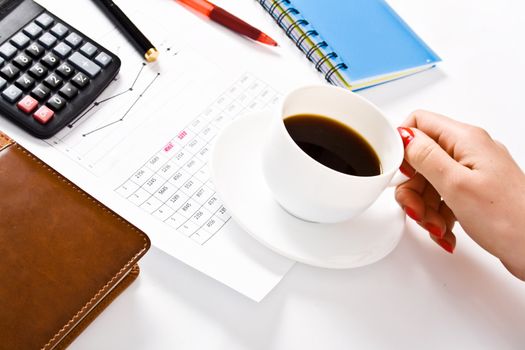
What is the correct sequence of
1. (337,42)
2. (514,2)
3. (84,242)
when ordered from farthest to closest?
(514,2), (337,42), (84,242)

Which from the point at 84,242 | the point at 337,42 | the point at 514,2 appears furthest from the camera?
the point at 514,2

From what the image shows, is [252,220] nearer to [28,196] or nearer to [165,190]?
[165,190]

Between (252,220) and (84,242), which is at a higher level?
(84,242)

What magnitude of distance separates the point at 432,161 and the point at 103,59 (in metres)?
0.35

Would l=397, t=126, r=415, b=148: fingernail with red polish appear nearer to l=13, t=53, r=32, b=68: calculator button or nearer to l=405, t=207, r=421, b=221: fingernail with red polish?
l=405, t=207, r=421, b=221: fingernail with red polish

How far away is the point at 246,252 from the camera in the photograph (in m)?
0.49

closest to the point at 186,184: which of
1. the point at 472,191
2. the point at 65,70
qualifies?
the point at 65,70

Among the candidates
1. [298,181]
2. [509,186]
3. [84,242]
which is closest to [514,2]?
[509,186]

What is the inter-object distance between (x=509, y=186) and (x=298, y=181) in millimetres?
216

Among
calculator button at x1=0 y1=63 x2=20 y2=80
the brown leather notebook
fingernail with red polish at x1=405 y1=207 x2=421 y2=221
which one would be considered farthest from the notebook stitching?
fingernail with red polish at x1=405 y1=207 x2=421 y2=221

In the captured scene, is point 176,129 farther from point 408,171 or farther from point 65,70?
point 408,171

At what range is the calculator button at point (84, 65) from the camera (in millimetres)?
547

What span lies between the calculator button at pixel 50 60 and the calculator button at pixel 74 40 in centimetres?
3

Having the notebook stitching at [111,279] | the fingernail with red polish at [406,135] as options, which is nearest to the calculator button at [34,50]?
the notebook stitching at [111,279]
